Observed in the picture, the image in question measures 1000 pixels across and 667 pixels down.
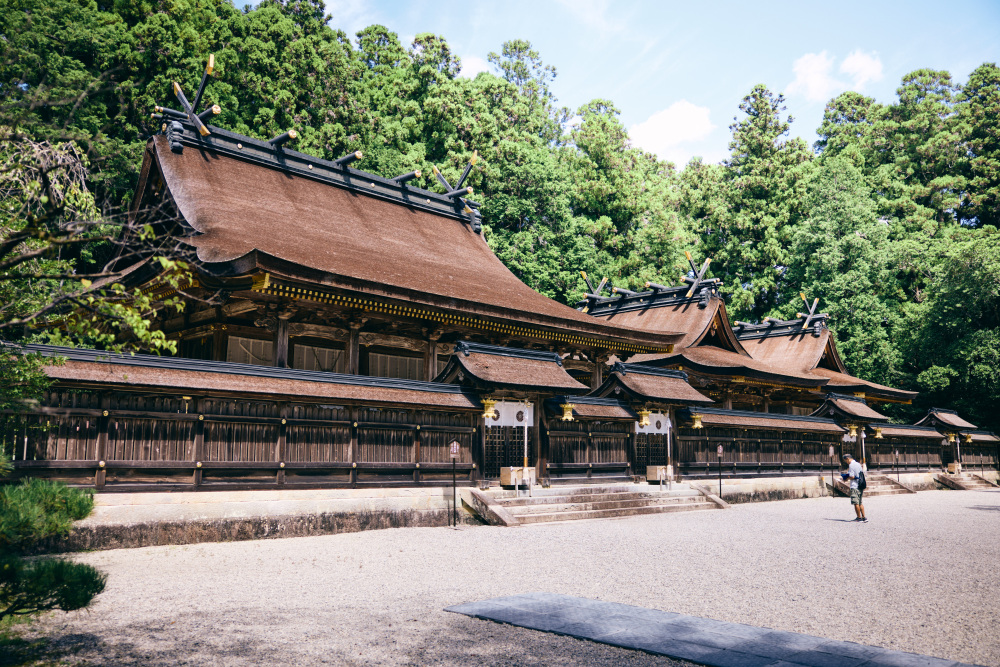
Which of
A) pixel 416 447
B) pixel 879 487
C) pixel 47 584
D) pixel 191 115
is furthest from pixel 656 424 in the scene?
pixel 47 584

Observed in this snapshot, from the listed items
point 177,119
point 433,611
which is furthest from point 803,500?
point 177,119

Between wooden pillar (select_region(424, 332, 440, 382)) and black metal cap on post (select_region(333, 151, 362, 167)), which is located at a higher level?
black metal cap on post (select_region(333, 151, 362, 167))

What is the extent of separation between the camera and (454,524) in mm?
16359

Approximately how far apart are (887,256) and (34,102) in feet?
158

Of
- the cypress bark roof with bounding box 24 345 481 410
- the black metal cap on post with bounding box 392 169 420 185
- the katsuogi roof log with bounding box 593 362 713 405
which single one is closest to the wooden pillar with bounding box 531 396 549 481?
the cypress bark roof with bounding box 24 345 481 410

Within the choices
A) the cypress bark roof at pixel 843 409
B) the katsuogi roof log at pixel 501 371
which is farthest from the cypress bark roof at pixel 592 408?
the cypress bark roof at pixel 843 409

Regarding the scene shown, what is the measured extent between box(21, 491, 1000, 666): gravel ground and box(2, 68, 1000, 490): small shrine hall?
2139mm

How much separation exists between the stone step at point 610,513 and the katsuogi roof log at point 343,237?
19.4ft

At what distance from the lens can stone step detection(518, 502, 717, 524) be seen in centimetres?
1720

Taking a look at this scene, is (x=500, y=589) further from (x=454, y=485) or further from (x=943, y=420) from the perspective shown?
(x=943, y=420)

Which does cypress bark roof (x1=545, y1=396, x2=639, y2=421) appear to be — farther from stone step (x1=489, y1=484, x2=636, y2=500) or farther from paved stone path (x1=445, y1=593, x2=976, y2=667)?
paved stone path (x1=445, y1=593, x2=976, y2=667)

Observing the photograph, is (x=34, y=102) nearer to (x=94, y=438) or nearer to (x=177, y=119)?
(x=94, y=438)

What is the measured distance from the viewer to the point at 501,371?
1856 centimetres

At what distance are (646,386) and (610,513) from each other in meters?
5.02
